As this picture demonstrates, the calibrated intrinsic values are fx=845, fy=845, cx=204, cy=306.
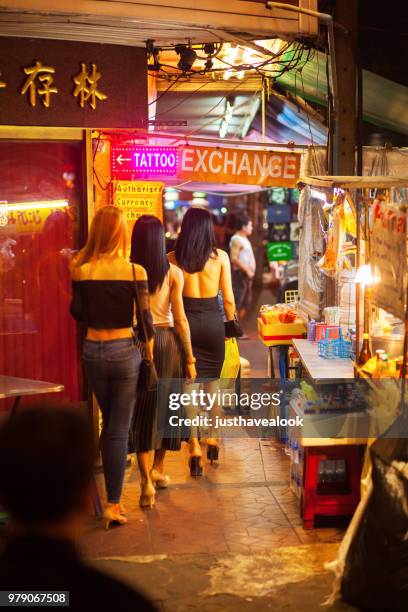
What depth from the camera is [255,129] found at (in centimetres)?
1541

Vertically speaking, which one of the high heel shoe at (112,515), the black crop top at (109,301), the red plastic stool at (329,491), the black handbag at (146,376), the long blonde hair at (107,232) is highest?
the long blonde hair at (107,232)

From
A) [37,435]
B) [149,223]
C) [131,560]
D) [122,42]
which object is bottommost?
[131,560]

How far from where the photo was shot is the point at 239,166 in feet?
31.1

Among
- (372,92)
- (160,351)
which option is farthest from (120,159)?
(372,92)

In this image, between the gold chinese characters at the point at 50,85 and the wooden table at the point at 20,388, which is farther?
the gold chinese characters at the point at 50,85

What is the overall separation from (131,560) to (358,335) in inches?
93.3

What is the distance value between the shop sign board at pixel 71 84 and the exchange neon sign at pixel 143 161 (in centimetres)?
91

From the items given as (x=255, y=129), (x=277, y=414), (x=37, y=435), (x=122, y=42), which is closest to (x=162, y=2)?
(x=122, y=42)

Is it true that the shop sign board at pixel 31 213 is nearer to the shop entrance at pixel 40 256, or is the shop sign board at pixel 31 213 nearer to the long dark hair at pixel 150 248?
the shop entrance at pixel 40 256

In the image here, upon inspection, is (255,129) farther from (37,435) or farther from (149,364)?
(37,435)

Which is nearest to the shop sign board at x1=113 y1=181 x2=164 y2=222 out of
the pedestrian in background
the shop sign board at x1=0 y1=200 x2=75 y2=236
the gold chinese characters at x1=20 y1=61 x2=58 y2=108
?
the shop sign board at x1=0 y1=200 x2=75 y2=236

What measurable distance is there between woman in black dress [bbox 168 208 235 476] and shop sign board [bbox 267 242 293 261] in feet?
47.0

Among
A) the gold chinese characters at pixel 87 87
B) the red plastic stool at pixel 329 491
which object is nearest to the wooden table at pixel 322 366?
the red plastic stool at pixel 329 491

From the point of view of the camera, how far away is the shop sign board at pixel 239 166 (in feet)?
30.5
